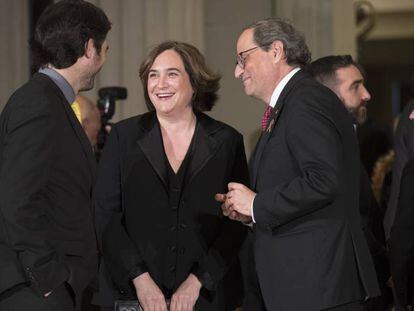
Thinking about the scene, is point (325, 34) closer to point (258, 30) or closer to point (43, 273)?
point (258, 30)

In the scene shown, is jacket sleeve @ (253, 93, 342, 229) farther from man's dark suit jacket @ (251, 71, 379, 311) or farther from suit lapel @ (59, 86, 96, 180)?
suit lapel @ (59, 86, 96, 180)

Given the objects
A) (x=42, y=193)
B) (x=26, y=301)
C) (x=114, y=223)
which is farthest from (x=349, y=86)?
(x=26, y=301)

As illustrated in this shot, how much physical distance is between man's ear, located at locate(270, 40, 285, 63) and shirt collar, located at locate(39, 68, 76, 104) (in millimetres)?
766

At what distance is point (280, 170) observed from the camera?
3.40 metres

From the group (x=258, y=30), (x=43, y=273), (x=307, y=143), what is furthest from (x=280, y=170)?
(x=43, y=273)

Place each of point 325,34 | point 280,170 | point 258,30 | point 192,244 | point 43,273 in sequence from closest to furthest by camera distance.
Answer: point 43,273 → point 280,170 → point 258,30 → point 192,244 → point 325,34

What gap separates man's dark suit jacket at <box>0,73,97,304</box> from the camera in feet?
10.4

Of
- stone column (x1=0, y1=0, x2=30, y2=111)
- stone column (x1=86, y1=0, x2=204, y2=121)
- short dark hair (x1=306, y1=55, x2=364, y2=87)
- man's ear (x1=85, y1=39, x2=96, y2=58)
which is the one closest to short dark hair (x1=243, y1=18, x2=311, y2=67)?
man's ear (x1=85, y1=39, x2=96, y2=58)

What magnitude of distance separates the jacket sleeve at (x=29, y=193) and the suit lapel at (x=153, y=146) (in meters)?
0.84

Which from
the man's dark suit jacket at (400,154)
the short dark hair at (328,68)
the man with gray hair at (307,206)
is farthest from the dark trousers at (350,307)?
the short dark hair at (328,68)

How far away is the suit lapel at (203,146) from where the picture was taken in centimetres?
405

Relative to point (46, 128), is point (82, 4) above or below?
above

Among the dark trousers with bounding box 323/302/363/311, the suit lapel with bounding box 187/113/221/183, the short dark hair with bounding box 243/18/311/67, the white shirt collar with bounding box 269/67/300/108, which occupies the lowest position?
the dark trousers with bounding box 323/302/363/311

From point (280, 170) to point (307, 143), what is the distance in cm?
17
